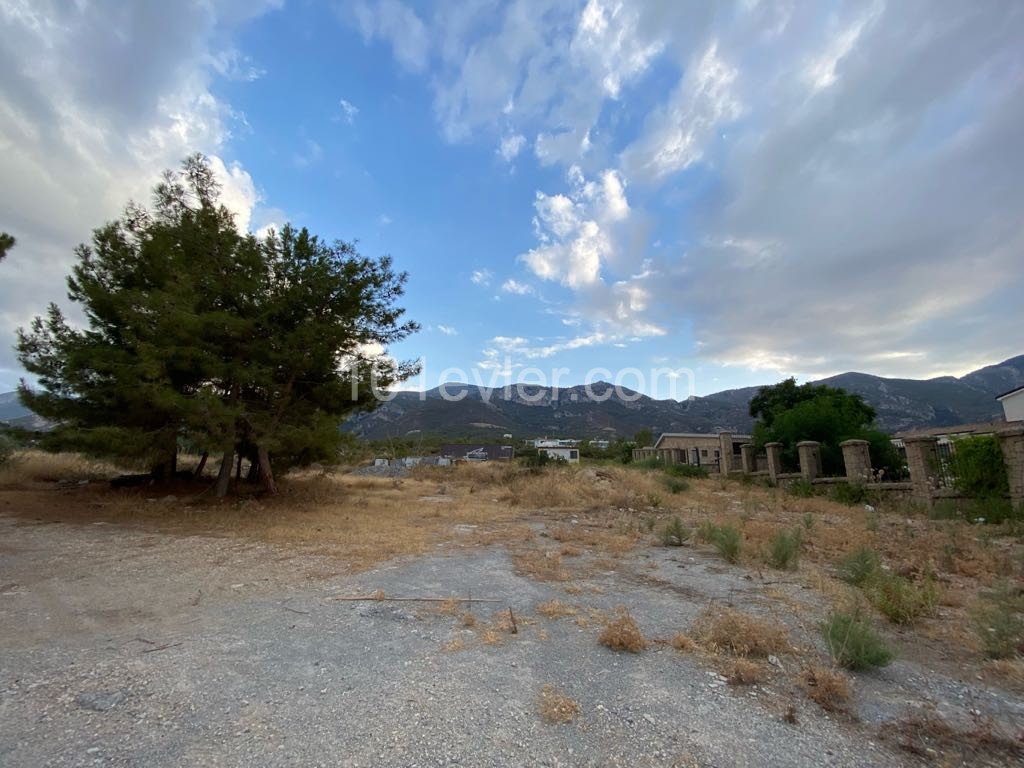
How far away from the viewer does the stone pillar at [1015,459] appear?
9.35 m

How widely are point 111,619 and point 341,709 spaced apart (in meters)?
2.89

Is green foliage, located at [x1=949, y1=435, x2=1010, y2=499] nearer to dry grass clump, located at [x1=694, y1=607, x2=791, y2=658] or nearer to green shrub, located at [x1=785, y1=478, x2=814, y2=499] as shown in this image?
green shrub, located at [x1=785, y1=478, x2=814, y2=499]

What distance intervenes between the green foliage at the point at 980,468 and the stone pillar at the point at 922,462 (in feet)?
1.87

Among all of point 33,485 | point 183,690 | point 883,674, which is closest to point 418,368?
point 183,690

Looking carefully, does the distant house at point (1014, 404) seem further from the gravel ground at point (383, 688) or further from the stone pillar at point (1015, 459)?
the gravel ground at point (383, 688)

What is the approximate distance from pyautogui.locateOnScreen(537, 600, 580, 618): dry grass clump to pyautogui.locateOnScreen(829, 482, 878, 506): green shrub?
1214 cm

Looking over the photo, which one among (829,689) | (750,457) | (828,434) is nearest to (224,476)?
(829,689)

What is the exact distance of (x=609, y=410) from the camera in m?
98.8

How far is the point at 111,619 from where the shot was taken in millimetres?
4047

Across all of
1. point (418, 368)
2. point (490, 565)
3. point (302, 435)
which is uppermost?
point (418, 368)

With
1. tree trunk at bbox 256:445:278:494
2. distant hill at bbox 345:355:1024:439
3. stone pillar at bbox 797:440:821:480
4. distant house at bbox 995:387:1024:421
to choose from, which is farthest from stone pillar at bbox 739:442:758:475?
distant hill at bbox 345:355:1024:439

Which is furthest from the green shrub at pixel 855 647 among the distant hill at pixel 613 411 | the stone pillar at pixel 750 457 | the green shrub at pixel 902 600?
the distant hill at pixel 613 411

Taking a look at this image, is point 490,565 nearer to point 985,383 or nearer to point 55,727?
point 55,727

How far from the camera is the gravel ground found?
2.26 metres
